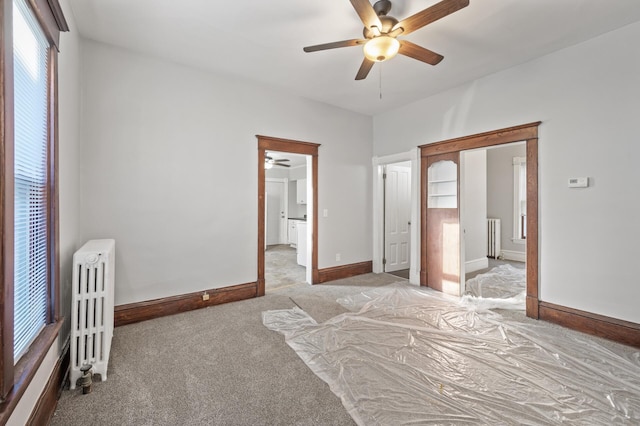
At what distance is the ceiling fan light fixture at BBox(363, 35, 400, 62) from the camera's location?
212 cm

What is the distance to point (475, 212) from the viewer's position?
5.24m

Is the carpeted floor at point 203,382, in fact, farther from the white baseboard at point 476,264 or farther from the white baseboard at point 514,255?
the white baseboard at point 514,255

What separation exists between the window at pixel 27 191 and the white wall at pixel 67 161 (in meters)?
0.23

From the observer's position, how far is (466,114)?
12.0ft

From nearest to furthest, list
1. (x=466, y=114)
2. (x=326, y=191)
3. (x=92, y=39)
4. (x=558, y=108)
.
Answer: (x=92, y=39) < (x=558, y=108) < (x=466, y=114) < (x=326, y=191)

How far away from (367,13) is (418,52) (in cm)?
70

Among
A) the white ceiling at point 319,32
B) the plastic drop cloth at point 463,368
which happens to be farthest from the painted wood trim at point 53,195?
the plastic drop cloth at point 463,368

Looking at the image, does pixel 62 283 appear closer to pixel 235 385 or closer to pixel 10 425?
pixel 10 425

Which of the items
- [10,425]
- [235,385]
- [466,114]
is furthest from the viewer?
[466,114]

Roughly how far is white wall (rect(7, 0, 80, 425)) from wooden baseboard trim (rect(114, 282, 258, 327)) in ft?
2.14

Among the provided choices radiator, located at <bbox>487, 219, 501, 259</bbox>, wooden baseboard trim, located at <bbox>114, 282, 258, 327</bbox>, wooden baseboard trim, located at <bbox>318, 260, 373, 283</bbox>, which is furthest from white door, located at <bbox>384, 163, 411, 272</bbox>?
wooden baseboard trim, located at <bbox>114, 282, 258, 327</bbox>

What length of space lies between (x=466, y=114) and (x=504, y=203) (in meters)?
3.45

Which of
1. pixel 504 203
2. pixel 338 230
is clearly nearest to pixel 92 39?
pixel 338 230

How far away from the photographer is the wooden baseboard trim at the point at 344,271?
442cm
